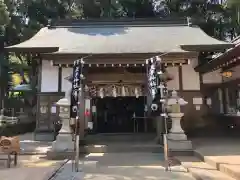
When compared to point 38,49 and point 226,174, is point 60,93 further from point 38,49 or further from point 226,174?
point 226,174

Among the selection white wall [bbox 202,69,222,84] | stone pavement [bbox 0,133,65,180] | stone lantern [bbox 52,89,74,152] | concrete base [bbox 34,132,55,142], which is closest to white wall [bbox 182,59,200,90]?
white wall [bbox 202,69,222,84]

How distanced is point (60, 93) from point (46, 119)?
131 centimetres

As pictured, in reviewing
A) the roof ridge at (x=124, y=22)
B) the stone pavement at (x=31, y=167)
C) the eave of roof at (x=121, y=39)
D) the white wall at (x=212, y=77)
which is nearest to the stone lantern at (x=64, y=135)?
the stone pavement at (x=31, y=167)

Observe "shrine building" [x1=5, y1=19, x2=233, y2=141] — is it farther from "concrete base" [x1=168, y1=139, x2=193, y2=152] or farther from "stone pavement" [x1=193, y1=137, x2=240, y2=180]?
"stone pavement" [x1=193, y1=137, x2=240, y2=180]

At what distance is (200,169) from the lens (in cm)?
680

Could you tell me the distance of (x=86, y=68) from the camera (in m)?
10.8

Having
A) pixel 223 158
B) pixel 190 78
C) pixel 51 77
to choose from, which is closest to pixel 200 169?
pixel 223 158

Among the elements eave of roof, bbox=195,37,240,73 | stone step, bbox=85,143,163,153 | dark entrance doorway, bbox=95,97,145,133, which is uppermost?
eave of roof, bbox=195,37,240,73

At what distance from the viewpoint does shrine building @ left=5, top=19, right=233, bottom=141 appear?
10.0 meters

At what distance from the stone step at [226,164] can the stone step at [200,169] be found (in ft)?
0.31

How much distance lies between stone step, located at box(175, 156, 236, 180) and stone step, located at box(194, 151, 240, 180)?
9 centimetres

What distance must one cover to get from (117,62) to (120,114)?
219 inches

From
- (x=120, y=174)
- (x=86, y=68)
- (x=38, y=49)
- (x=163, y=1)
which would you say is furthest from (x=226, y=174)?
(x=163, y=1)

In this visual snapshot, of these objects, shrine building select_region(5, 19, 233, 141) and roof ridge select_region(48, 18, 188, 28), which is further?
roof ridge select_region(48, 18, 188, 28)
